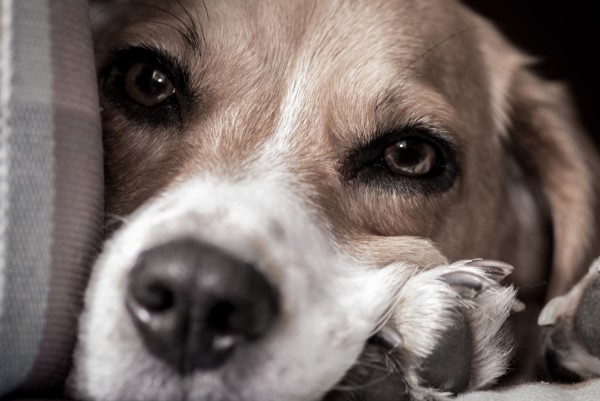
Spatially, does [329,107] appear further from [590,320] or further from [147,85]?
[590,320]

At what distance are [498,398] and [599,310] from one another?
0.32 meters

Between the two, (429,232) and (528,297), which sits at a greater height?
(429,232)

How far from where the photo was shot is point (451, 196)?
1.92 m

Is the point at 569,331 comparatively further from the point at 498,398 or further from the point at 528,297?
the point at 528,297

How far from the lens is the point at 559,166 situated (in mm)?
2322

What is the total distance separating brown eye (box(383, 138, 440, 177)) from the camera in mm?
1822

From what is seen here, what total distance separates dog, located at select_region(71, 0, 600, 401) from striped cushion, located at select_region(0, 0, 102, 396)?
7cm

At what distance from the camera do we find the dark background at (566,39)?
3.81 m

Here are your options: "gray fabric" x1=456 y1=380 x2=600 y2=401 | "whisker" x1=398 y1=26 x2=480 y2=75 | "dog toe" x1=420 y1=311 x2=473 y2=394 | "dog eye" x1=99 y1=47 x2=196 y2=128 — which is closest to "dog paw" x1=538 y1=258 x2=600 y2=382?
"gray fabric" x1=456 y1=380 x2=600 y2=401

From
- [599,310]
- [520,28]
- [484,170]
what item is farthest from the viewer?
[520,28]

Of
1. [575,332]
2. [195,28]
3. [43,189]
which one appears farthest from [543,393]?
[195,28]

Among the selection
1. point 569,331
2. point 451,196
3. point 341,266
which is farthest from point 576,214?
point 341,266

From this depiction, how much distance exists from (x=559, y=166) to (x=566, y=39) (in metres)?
1.82

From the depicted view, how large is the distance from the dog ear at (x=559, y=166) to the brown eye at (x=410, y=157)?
23.8 inches
